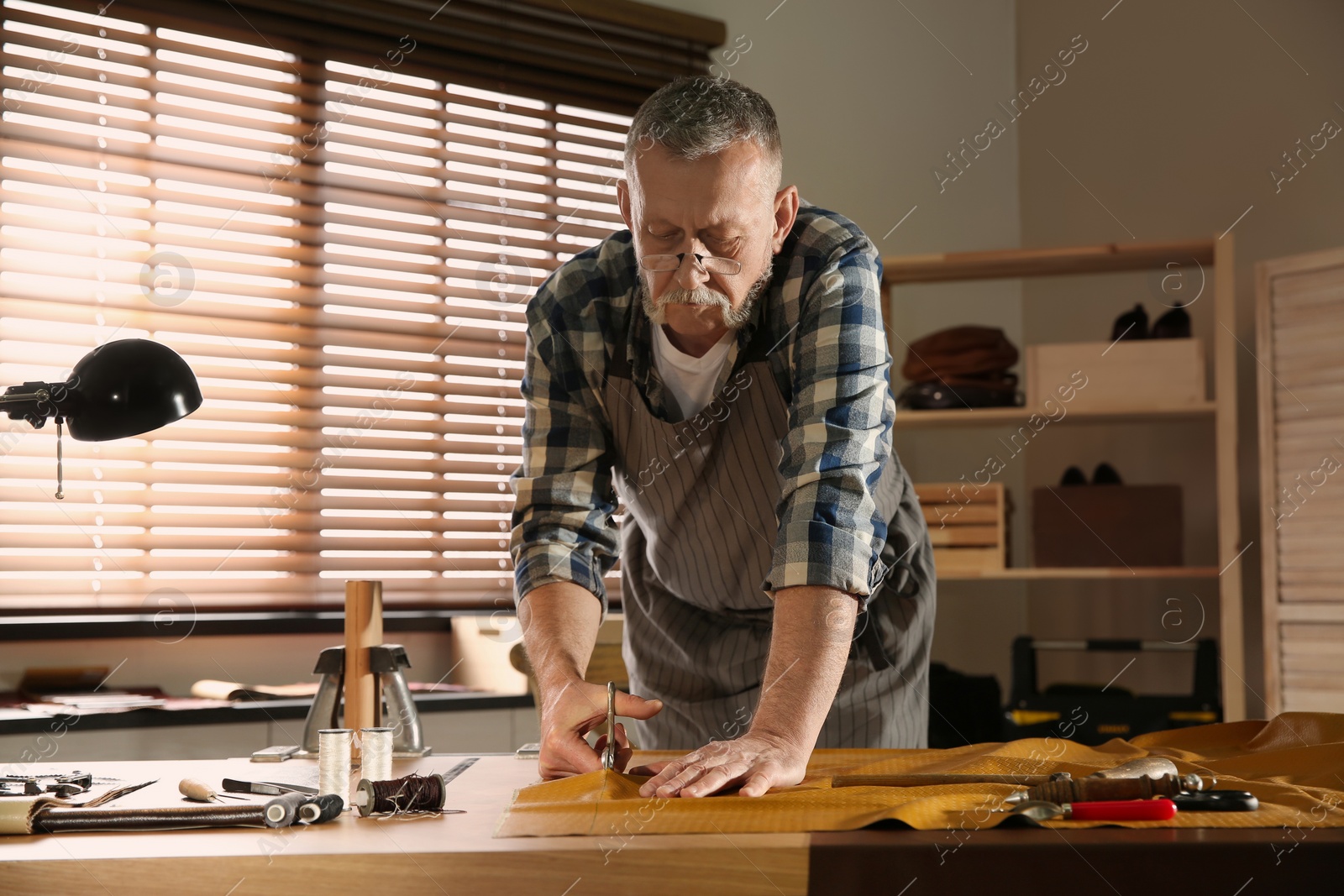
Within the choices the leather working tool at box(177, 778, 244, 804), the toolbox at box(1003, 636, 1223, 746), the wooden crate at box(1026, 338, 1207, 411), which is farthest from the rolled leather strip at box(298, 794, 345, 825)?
the wooden crate at box(1026, 338, 1207, 411)

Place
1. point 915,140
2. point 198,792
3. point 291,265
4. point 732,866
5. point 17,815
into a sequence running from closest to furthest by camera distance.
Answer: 1. point 732,866
2. point 17,815
3. point 198,792
4. point 291,265
5. point 915,140

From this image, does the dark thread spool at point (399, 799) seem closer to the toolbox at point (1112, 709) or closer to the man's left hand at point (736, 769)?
the man's left hand at point (736, 769)

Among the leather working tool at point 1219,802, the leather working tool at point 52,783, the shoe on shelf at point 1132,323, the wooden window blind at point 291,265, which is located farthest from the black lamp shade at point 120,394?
the shoe on shelf at point 1132,323

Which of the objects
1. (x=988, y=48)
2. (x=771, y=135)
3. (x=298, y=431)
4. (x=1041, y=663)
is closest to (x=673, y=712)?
(x=771, y=135)

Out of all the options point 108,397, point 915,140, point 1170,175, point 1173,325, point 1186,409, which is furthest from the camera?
point 915,140

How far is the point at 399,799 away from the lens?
86 centimetres

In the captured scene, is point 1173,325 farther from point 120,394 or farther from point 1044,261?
point 120,394

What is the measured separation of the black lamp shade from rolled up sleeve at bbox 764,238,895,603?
0.58 m

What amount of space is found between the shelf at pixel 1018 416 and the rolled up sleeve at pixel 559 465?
1.39 meters

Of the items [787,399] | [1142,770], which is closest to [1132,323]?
[787,399]

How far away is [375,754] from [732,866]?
1.34ft

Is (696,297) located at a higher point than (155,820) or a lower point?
higher

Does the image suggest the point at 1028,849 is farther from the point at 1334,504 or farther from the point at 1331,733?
the point at 1334,504

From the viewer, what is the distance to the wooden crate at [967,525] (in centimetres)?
253
